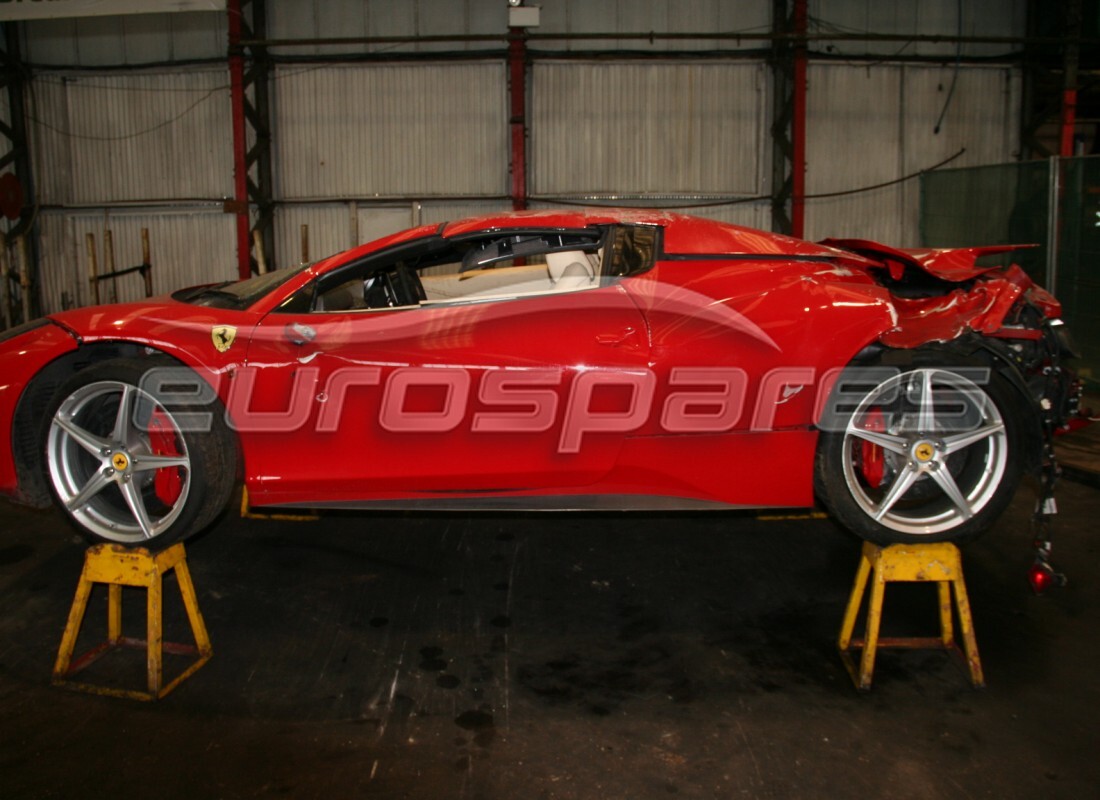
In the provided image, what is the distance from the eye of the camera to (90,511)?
3385mm

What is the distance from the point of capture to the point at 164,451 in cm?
347

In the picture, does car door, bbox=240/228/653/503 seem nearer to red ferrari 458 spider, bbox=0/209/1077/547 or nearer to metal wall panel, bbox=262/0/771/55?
red ferrari 458 spider, bbox=0/209/1077/547

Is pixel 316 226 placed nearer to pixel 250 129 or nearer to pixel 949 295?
pixel 250 129

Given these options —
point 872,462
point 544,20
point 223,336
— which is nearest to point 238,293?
point 223,336

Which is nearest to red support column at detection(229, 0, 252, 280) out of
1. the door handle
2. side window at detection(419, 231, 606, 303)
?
side window at detection(419, 231, 606, 303)

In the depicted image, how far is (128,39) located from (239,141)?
87.2 inches

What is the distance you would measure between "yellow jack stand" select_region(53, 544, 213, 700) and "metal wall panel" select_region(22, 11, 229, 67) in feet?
31.7

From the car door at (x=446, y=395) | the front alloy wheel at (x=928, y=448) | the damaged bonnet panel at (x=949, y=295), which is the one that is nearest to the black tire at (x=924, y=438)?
the front alloy wheel at (x=928, y=448)

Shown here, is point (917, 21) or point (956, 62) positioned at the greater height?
point (917, 21)

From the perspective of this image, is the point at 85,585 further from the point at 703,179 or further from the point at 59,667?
the point at 703,179

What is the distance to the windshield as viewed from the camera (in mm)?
3506

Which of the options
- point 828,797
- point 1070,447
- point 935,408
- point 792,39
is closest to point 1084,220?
point 1070,447

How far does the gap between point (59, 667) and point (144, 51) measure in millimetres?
10447

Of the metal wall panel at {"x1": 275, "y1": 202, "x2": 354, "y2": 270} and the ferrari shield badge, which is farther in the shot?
the metal wall panel at {"x1": 275, "y1": 202, "x2": 354, "y2": 270}
